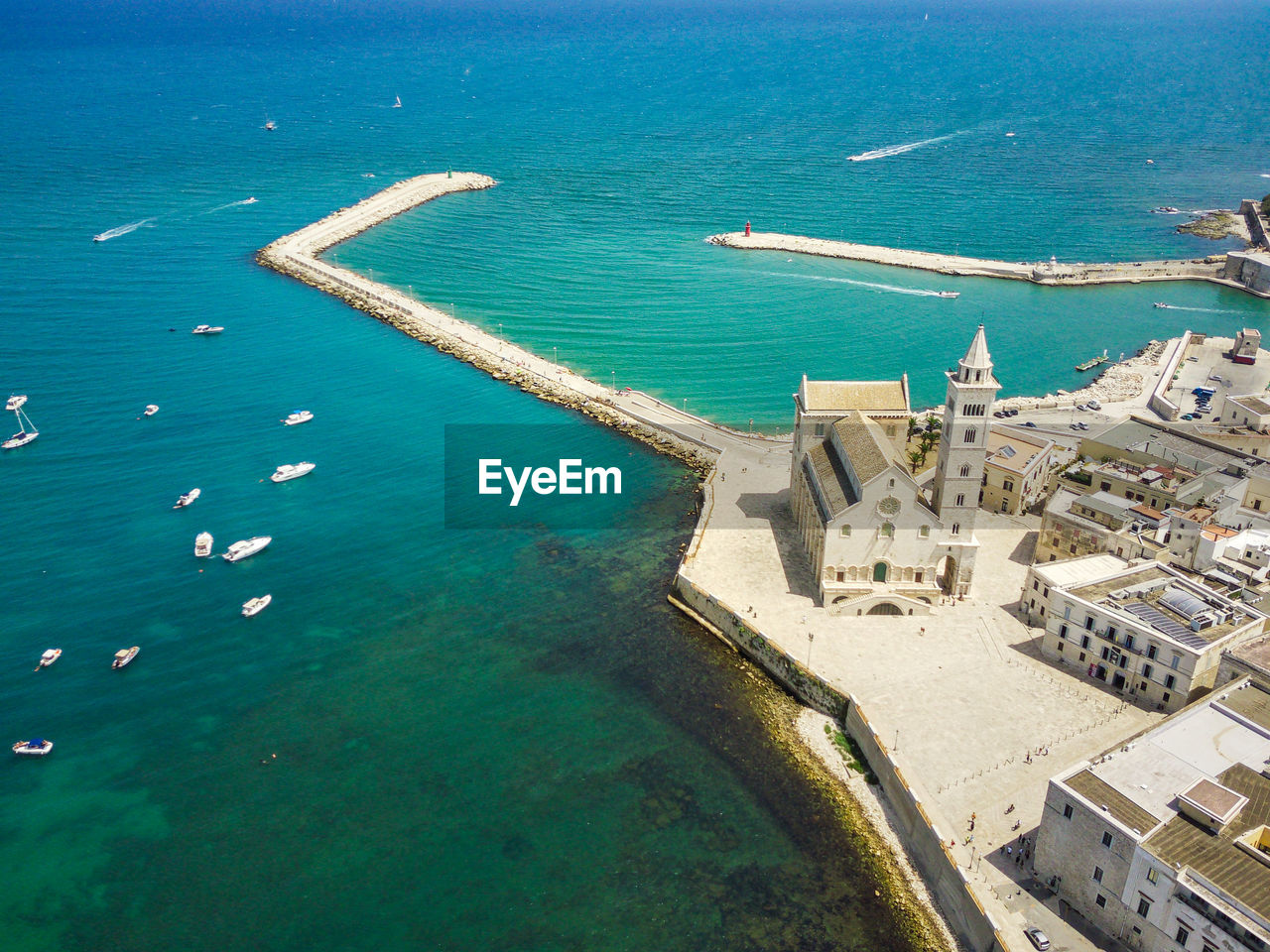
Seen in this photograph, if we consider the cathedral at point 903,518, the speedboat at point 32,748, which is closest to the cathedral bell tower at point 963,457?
the cathedral at point 903,518

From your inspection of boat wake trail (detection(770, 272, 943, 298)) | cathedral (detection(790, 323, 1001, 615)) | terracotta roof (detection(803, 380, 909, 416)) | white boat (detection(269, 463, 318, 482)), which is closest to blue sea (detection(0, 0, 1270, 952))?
white boat (detection(269, 463, 318, 482))

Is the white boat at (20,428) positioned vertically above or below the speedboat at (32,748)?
above

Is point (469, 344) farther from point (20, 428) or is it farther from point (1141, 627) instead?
point (1141, 627)

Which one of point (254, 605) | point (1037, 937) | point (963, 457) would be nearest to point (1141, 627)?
point (963, 457)

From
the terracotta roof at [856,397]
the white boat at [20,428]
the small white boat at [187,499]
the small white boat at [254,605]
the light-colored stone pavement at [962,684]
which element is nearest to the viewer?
the light-colored stone pavement at [962,684]

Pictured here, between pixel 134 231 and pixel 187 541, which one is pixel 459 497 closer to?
pixel 187 541

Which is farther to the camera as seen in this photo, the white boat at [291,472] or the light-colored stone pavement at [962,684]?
the white boat at [291,472]

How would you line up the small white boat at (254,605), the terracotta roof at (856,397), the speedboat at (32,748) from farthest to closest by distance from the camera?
the terracotta roof at (856,397)
the small white boat at (254,605)
the speedboat at (32,748)

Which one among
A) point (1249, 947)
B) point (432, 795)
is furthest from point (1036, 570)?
point (432, 795)

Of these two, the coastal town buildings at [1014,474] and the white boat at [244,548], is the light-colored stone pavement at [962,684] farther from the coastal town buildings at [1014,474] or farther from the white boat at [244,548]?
the white boat at [244,548]
